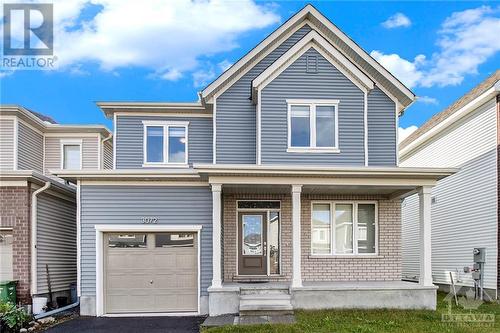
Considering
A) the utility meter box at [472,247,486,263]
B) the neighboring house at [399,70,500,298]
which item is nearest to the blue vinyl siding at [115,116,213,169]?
the neighboring house at [399,70,500,298]

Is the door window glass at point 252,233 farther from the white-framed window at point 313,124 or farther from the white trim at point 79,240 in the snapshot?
the white trim at point 79,240


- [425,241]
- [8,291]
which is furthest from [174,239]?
[425,241]

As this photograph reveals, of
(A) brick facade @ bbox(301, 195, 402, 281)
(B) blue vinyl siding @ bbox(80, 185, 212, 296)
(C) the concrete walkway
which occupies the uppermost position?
(B) blue vinyl siding @ bbox(80, 185, 212, 296)

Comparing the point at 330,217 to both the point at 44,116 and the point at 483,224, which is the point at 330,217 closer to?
the point at 483,224

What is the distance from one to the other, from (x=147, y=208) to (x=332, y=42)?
7465 millimetres

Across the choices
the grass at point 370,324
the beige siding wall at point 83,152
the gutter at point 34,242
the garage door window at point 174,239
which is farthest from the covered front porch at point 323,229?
the beige siding wall at point 83,152

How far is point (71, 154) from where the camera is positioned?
18312 mm

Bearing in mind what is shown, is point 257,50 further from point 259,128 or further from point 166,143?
point 166,143

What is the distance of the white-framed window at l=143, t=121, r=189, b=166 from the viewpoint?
14.5 metres

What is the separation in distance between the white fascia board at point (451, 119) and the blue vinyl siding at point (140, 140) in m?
8.40

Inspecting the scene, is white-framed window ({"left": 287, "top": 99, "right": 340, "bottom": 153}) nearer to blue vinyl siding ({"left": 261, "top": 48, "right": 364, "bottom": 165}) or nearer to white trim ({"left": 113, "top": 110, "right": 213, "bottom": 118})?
blue vinyl siding ({"left": 261, "top": 48, "right": 364, "bottom": 165})

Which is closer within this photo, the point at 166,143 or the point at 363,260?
the point at 363,260

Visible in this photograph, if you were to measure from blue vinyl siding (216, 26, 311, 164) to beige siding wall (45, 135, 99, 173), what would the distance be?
6796mm

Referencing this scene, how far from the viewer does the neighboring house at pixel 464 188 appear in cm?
1416
